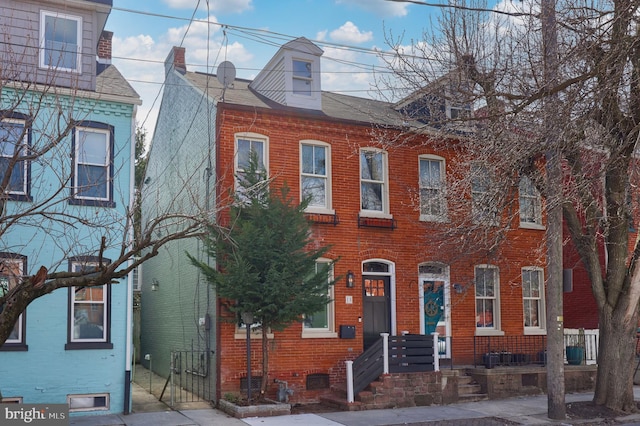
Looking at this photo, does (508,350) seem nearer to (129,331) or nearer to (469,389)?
(469,389)

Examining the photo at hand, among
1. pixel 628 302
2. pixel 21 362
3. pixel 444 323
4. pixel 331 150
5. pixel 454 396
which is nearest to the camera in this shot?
pixel 21 362

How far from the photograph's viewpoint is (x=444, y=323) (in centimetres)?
1892

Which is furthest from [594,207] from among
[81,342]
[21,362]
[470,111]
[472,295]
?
[21,362]

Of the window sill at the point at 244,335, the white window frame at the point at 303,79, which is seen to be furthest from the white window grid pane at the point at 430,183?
the window sill at the point at 244,335

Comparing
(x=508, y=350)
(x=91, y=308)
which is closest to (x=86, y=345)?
(x=91, y=308)

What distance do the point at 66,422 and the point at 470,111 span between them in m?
10.1

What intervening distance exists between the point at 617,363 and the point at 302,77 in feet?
34.5

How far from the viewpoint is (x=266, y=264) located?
14430mm

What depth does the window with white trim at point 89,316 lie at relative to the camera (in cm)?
1409

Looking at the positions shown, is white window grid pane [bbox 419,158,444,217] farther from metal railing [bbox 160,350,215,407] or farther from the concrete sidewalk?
metal railing [bbox 160,350,215,407]

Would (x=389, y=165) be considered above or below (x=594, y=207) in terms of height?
above

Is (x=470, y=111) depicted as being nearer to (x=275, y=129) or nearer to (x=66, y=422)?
(x=275, y=129)

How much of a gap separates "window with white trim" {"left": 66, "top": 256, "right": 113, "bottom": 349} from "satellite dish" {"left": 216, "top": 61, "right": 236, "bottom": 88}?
577cm

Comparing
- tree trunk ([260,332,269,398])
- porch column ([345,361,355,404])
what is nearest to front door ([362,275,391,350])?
porch column ([345,361,355,404])
